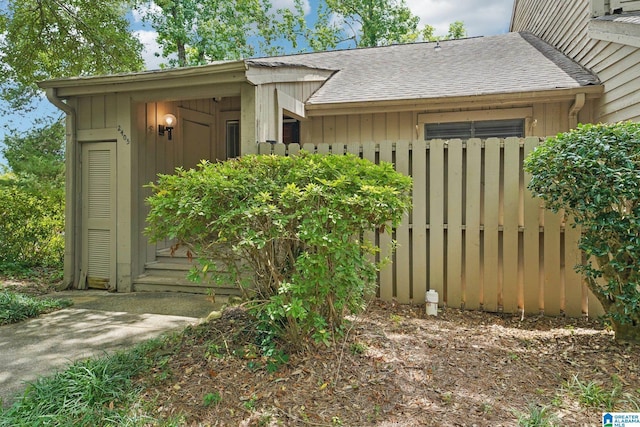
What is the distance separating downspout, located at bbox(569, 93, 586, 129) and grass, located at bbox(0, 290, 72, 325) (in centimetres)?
696

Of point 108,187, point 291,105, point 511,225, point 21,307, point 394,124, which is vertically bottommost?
point 21,307

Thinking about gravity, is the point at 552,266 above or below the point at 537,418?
above

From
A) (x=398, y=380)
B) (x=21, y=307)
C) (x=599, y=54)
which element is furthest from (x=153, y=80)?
(x=599, y=54)

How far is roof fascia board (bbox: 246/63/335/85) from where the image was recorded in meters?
4.67

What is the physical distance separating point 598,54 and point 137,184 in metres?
6.68

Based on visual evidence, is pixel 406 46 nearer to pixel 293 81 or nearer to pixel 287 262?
pixel 293 81

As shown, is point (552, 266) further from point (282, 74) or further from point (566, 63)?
point (566, 63)

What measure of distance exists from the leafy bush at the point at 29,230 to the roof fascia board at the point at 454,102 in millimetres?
4910

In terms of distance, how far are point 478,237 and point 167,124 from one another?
15.6ft

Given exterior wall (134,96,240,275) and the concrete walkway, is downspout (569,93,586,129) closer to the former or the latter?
the concrete walkway

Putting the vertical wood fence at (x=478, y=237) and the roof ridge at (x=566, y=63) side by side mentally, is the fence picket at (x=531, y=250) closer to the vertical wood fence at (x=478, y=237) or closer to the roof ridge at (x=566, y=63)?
the vertical wood fence at (x=478, y=237)

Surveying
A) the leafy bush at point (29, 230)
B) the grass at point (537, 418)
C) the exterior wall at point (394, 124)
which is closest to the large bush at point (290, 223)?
the grass at point (537, 418)

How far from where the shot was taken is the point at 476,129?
6.24 m

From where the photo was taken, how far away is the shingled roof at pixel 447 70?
19.1ft
